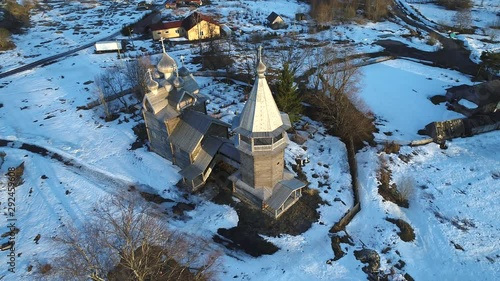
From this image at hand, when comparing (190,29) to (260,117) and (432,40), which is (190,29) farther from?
(260,117)

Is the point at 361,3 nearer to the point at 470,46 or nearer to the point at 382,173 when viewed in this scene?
the point at 470,46

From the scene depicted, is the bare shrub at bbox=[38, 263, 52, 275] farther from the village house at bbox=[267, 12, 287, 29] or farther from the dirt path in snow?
the village house at bbox=[267, 12, 287, 29]

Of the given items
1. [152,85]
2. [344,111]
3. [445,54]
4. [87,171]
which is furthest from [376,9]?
[87,171]

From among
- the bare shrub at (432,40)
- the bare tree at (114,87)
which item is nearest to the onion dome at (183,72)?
the bare tree at (114,87)

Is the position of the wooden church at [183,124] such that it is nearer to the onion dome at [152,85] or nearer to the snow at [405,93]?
the onion dome at [152,85]

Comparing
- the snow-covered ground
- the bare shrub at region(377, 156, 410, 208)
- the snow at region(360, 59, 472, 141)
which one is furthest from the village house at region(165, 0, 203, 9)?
the bare shrub at region(377, 156, 410, 208)
